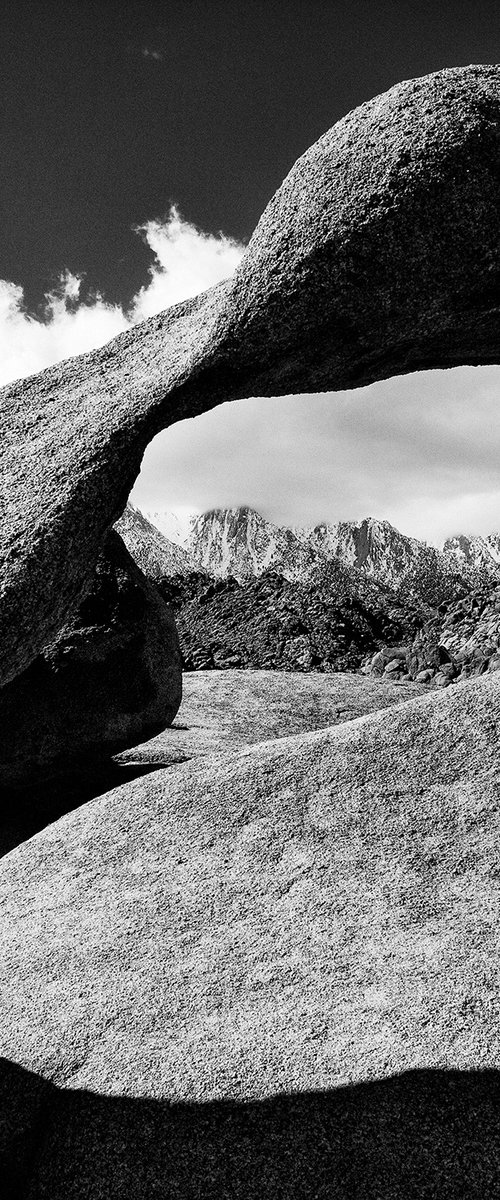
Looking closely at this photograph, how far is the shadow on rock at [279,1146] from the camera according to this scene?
4109 millimetres

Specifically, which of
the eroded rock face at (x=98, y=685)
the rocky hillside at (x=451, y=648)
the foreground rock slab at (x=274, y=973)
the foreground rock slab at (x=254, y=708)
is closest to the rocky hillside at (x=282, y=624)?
the rocky hillside at (x=451, y=648)

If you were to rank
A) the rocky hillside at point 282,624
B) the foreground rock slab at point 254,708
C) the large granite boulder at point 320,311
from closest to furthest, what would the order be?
the large granite boulder at point 320,311 → the foreground rock slab at point 254,708 → the rocky hillside at point 282,624

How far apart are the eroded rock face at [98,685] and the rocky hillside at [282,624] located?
13.6 metres

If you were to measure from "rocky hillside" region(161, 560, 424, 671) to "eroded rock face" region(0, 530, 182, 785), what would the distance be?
13.6 m

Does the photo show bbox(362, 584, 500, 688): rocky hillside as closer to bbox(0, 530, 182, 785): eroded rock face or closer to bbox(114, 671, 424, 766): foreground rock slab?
bbox(114, 671, 424, 766): foreground rock slab

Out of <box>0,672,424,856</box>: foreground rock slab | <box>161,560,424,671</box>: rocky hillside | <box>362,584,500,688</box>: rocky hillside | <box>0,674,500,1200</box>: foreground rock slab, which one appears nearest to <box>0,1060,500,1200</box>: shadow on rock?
<box>0,674,500,1200</box>: foreground rock slab

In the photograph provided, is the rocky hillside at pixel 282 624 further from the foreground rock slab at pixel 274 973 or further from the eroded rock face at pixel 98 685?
the foreground rock slab at pixel 274 973

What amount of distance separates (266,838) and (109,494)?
350 centimetres

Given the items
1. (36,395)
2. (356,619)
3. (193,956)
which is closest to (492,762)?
(193,956)

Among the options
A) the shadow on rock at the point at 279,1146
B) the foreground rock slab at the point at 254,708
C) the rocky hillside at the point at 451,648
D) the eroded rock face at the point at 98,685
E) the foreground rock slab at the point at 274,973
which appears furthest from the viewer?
the rocky hillside at the point at 451,648

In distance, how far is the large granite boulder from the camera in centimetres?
474

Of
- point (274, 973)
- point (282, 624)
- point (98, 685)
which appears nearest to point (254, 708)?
point (98, 685)

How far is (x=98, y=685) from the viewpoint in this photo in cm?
923

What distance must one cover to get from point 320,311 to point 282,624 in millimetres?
21402
